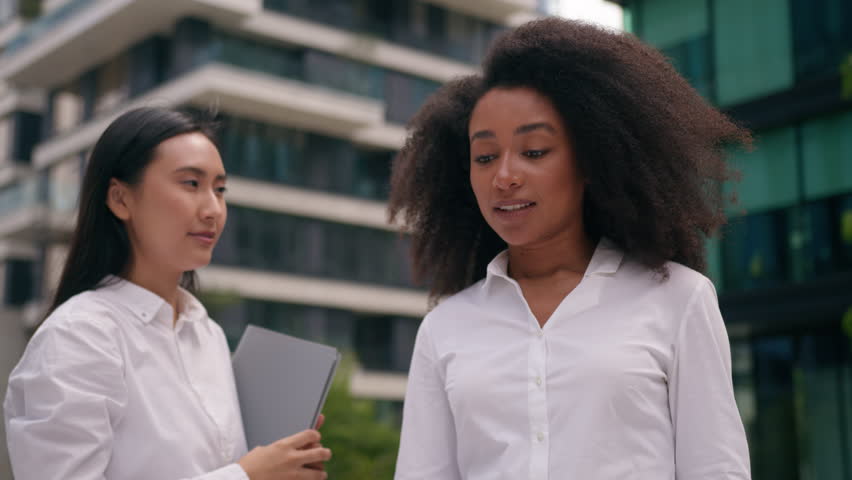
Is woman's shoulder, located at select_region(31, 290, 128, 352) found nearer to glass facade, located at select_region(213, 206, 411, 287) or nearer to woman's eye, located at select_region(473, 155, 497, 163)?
woman's eye, located at select_region(473, 155, 497, 163)

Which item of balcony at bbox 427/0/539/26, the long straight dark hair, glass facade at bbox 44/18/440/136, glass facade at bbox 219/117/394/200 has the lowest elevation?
the long straight dark hair

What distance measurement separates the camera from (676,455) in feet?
7.41

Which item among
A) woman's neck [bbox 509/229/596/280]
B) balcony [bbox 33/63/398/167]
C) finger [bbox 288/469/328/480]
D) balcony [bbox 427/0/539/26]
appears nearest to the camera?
woman's neck [bbox 509/229/596/280]

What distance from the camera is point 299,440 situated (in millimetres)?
2754

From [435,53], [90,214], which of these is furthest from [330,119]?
[90,214]

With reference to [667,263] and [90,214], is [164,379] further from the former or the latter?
[667,263]

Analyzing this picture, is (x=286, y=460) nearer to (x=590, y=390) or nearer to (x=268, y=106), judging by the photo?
(x=590, y=390)

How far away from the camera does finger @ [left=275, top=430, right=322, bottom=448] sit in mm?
2738

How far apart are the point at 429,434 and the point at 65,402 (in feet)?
2.83

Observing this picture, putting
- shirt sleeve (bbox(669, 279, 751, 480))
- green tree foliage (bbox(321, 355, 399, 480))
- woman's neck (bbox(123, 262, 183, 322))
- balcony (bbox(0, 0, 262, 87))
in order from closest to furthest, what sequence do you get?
1. shirt sleeve (bbox(669, 279, 751, 480))
2. woman's neck (bbox(123, 262, 183, 322))
3. green tree foliage (bbox(321, 355, 399, 480))
4. balcony (bbox(0, 0, 262, 87))

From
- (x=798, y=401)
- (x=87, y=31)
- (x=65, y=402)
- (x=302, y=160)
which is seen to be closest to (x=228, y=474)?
(x=65, y=402)

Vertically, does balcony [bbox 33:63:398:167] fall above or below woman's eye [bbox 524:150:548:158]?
above

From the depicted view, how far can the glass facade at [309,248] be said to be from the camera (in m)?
28.1

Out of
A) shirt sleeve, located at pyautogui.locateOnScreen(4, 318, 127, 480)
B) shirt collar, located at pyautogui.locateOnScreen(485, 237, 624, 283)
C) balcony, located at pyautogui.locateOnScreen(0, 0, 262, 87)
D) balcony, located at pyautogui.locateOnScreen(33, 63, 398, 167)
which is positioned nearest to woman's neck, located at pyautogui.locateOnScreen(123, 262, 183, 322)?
shirt sleeve, located at pyautogui.locateOnScreen(4, 318, 127, 480)
